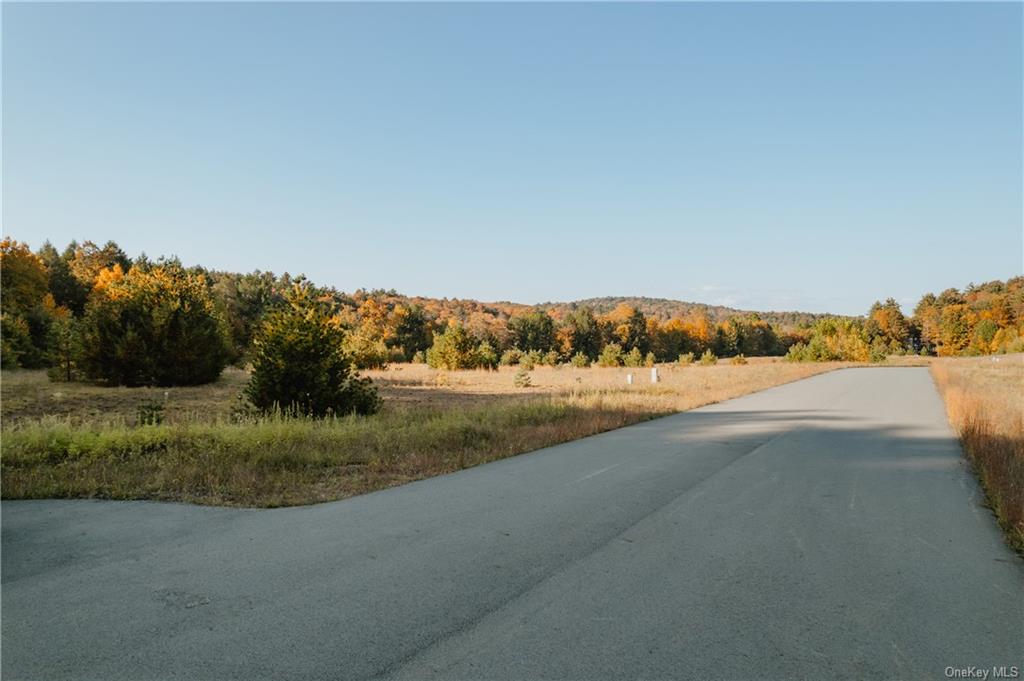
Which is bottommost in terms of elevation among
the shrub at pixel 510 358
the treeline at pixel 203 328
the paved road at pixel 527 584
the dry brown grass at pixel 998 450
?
the paved road at pixel 527 584

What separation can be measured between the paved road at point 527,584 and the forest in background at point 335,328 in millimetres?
9758

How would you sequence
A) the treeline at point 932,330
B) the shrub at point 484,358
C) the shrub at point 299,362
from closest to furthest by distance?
the shrub at point 299,362 → the shrub at point 484,358 → the treeline at point 932,330

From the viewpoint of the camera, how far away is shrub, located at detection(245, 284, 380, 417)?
14.0 m

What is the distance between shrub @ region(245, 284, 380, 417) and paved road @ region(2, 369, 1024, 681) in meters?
7.42

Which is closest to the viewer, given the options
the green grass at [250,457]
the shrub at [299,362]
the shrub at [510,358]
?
the green grass at [250,457]

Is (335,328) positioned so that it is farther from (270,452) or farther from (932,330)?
(932,330)

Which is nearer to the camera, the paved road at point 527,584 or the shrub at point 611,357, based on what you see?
the paved road at point 527,584

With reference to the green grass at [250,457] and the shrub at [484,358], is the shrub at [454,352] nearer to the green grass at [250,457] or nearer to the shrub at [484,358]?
the shrub at [484,358]

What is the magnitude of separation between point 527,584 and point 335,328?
11.7 metres

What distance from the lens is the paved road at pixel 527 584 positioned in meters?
3.20

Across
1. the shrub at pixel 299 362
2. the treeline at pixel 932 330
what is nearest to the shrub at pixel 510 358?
the treeline at pixel 932 330

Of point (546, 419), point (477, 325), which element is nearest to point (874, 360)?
point (477, 325)

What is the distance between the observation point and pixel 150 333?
27.1 metres

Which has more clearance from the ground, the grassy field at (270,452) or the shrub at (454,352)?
the shrub at (454,352)
